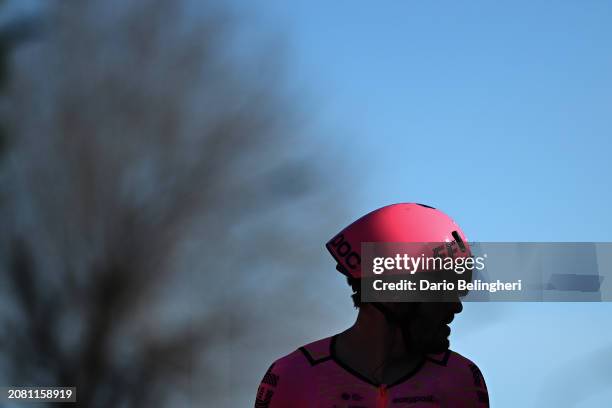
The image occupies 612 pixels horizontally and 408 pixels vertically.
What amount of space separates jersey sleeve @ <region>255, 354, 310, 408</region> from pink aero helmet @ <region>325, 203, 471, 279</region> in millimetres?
363

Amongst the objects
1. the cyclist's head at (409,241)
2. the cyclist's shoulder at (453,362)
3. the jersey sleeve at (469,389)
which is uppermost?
the cyclist's head at (409,241)

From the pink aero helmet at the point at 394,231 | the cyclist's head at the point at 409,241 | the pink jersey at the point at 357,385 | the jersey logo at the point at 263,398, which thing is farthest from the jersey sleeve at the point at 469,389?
the jersey logo at the point at 263,398

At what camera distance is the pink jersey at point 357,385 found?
2.71 metres

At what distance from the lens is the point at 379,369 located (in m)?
2.79

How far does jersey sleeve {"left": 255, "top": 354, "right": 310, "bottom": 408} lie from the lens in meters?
2.78

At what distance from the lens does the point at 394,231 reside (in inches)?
108

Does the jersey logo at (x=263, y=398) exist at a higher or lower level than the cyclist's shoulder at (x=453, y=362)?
lower

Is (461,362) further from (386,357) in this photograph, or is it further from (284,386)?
(284,386)

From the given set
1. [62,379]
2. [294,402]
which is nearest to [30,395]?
[62,379]

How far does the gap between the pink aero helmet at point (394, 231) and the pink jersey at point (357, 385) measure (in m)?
0.33

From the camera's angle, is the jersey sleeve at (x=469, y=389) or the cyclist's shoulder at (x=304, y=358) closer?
the jersey sleeve at (x=469, y=389)

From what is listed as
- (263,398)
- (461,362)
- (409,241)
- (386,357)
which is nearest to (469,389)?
(461,362)

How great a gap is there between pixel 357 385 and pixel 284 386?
245 mm

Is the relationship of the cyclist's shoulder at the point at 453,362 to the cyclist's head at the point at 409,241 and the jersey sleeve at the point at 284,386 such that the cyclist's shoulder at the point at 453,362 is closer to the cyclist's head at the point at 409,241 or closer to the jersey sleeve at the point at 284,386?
the cyclist's head at the point at 409,241
